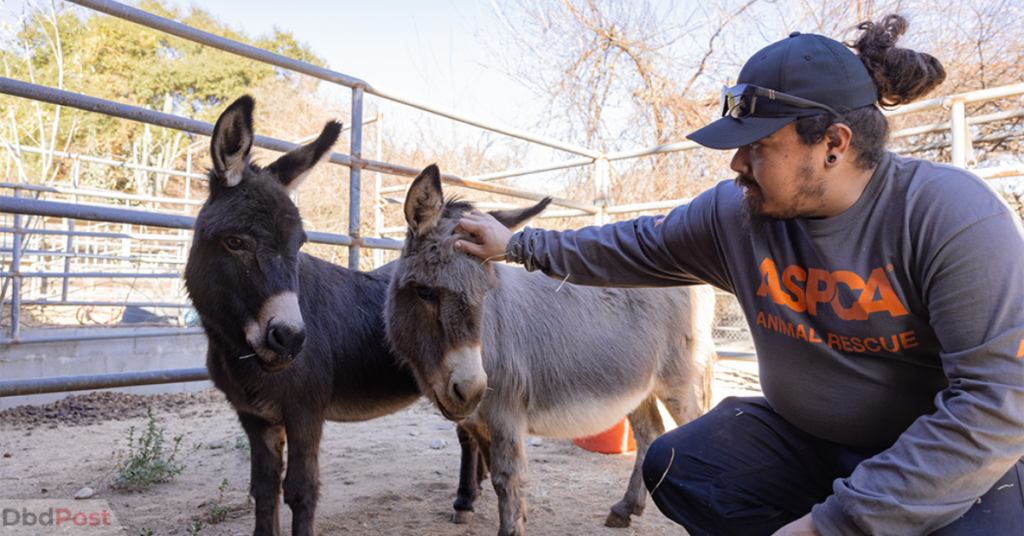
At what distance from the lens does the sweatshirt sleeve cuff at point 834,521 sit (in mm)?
1389

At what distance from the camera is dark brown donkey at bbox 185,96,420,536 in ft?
7.64

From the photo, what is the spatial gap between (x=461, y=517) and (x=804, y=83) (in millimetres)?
2922

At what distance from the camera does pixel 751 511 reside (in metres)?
2.04

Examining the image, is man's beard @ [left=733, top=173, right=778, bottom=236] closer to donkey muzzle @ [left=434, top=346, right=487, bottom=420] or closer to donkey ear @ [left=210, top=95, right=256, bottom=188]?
donkey muzzle @ [left=434, top=346, right=487, bottom=420]

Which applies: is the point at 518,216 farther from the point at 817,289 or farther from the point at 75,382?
the point at 75,382

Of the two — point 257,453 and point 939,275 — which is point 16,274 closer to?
point 257,453

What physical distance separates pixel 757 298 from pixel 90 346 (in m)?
7.32

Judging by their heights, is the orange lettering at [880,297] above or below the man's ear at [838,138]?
below

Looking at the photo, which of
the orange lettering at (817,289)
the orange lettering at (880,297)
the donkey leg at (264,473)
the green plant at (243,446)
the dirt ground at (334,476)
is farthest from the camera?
the green plant at (243,446)

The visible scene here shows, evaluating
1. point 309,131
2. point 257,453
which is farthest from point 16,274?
point 309,131

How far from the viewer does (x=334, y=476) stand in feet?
13.1

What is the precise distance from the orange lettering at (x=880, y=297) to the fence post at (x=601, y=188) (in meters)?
4.71

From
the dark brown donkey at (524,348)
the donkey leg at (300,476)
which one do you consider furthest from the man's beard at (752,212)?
the donkey leg at (300,476)

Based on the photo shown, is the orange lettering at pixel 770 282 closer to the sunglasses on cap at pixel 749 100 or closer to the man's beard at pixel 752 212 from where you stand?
the man's beard at pixel 752 212
